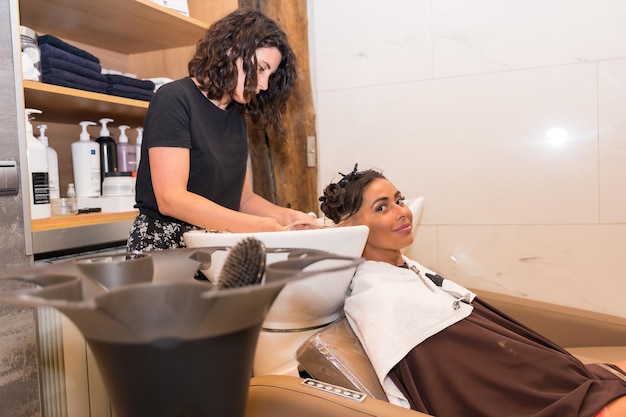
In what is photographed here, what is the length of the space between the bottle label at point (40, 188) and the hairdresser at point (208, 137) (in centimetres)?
26

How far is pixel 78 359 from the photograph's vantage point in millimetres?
1381

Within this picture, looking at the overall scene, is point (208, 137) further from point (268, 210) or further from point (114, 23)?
point (114, 23)

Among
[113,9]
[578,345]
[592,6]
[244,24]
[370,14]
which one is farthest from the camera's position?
[370,14]

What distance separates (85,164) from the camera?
1.76 metres

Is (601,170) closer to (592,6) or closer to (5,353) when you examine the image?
(592,6)

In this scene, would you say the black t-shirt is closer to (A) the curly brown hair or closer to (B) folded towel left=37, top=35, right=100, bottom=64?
(A) the curly brown hair

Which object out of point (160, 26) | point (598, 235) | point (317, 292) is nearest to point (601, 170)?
point (598, 235)

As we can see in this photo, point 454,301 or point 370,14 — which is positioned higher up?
point 370,14

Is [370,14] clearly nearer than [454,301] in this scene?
No

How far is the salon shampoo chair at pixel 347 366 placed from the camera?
3.04 ft

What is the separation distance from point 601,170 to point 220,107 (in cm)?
140

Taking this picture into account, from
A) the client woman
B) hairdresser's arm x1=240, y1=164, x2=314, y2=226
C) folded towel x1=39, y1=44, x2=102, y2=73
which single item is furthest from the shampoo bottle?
the client woman

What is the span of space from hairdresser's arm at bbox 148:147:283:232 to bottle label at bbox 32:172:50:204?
1.26 feet

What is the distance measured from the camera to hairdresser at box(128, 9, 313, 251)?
1208 millimetres
